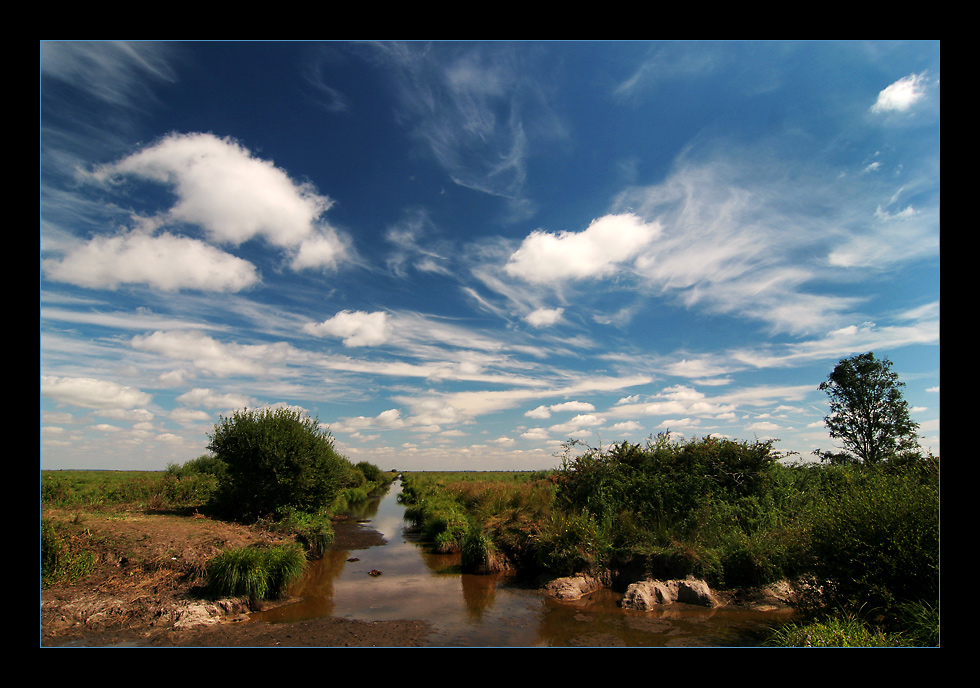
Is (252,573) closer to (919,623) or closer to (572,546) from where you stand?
(572,546)

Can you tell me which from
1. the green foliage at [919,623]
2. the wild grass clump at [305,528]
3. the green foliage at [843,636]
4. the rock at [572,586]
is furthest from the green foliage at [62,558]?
the green foliage at [919,623]

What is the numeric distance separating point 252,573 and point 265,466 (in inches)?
265

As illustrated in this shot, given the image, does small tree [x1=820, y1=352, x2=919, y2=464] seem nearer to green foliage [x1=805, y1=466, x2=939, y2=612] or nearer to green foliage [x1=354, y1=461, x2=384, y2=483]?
green foliage [x1=805, y1=466, x2=939, y2=612]

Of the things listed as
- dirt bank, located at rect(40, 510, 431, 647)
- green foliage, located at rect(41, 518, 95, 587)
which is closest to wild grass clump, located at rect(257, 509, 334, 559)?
dirt bank, located at rect(40, 510, 431, 647)

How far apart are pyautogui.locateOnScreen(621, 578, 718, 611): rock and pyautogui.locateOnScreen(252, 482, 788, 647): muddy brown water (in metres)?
0.24

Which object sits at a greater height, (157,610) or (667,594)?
(157,610)

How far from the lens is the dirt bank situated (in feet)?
25.1

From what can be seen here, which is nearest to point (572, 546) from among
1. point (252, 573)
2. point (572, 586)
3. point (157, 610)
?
point (572, 586)

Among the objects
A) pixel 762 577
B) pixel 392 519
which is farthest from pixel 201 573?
pixel 392 519

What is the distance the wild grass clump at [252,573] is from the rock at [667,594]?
7733 mm

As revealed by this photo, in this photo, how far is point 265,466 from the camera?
51.3ft

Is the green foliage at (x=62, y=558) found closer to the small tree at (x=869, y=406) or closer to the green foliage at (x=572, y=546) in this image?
the green foliage at (x=572, y=546)
